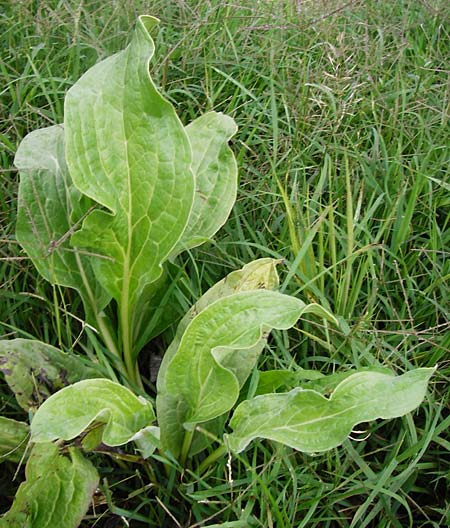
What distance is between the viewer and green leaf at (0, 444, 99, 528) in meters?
1.06

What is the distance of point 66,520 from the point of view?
1.07 metres

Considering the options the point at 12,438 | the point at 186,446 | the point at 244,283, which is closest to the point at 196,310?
the point at 244,283

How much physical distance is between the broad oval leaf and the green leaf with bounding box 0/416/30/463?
9.6 inches

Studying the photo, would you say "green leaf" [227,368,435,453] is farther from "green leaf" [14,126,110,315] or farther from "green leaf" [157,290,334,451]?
"green leaf" [14,126,110,315]

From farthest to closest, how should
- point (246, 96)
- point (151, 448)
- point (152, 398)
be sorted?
point (246, 96) < point (152, 398) < point (151, 448)

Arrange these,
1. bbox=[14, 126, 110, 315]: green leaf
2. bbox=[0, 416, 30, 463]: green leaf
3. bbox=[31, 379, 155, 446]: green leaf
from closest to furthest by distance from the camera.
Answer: bbox=[31, 379, 155, 446]: green leaf → bbox=[0, 416, 30, 463]: green leaf → bbox=[14, 126, 110, 315]: green leaf

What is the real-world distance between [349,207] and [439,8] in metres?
1.19

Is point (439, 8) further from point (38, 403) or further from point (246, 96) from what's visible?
point (38, 403)

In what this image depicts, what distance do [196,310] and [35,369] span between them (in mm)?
289

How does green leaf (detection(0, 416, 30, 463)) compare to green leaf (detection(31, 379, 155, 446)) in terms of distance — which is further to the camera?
green leaf (detection(0, 416, 30, 463))

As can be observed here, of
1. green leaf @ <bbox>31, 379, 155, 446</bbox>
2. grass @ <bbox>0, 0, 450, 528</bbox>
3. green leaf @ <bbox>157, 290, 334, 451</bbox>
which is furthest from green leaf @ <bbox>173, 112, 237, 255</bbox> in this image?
green leaf @ <bbox>31, 379, 155, 446</bbox>

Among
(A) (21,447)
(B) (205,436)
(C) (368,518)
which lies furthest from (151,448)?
(C) (368,518)

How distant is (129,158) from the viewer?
3.90ft

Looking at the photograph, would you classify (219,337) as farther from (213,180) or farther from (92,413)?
(213,180)
